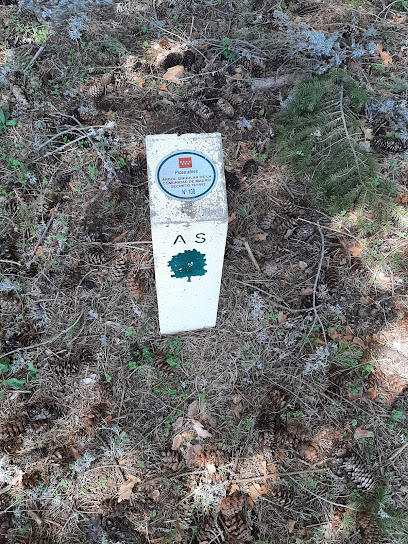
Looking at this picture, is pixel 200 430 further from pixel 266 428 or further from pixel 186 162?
pixel 186 162

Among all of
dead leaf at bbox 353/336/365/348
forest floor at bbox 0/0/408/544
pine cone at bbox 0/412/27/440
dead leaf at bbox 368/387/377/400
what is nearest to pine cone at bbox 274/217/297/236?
forest floor at bbox 0/0/408/544

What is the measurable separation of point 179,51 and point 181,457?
134 inches

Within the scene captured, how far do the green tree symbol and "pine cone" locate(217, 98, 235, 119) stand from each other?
1.72m

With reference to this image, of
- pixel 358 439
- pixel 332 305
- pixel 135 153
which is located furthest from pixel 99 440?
pixel 135 153

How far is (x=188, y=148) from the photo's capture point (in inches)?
72.5

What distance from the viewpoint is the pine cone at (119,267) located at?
2791 mm

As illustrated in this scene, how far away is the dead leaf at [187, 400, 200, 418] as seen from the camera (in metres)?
2.53

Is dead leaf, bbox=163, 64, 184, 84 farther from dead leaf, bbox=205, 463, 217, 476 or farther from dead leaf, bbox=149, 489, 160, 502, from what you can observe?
dead leaf, bbox=149, 489, 160, 502

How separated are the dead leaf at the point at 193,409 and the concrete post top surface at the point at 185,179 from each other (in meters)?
1.38

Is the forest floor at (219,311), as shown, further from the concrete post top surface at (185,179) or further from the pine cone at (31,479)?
the concrete post top surface at (185,179)

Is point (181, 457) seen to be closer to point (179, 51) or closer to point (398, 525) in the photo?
point (398, 525)

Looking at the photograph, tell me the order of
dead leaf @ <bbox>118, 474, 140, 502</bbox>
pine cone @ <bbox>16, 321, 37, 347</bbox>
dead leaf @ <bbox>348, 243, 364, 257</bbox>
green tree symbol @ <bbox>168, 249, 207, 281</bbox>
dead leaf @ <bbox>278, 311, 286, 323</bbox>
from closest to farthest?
green tree symbol @ <bbox>168, 249, 207, 281</bbox> → dead leaf @ <bbox>118, 474, 140, 502</bbox> → pine cone @ <bbox>16, 321, 37, 347</bbox> → dead leaf @ <bbox>278, 311, 286, 323</bbox> → dead leaf @ <bbox>348, 243, 364, 257</bbox>

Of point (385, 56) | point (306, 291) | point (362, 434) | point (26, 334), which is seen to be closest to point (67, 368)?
point (26, 334)

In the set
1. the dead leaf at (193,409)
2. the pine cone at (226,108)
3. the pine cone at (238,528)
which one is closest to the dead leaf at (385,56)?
the pine cone at (226,108)
